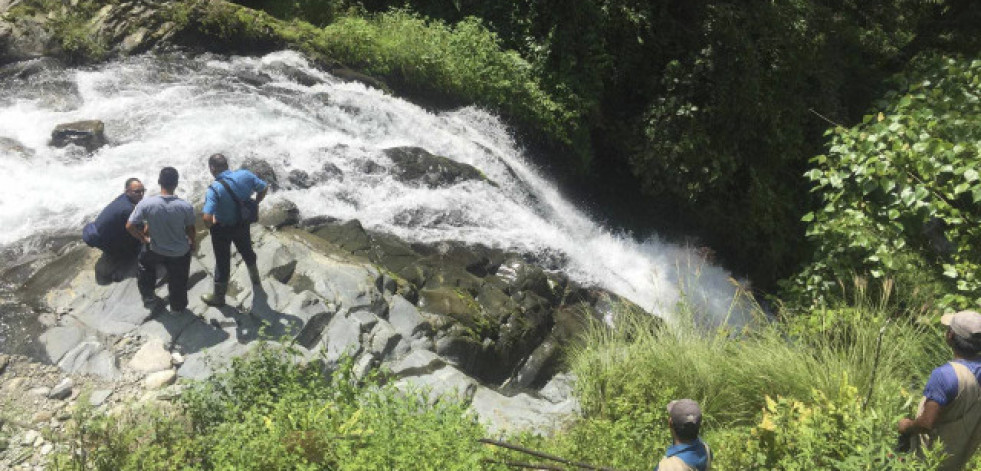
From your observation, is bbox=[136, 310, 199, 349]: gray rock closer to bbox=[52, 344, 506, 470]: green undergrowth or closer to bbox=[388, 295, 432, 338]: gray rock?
bbox=[52, 344, 506, 470]: green undergrowth

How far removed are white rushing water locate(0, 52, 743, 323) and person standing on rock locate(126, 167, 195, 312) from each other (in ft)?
6.70

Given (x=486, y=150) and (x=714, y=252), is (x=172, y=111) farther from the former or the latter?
(x=714, y=252)

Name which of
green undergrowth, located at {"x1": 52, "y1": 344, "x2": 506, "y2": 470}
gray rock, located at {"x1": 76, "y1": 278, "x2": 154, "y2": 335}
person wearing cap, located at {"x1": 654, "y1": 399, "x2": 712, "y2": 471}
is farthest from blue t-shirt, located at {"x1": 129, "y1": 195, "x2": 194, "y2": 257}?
person wearing cap, located at {"x1": 654, "y1": 399, "x2": 712, "y2": 471}

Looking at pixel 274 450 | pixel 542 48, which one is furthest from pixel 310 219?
pixel 542 48

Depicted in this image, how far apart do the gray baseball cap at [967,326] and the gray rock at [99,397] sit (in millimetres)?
5795

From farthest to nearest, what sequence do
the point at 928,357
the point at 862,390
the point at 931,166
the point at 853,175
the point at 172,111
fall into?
the point at 172,111
the point at 853,175
the point at 931,166
the point at 928,357
the point at 862,390

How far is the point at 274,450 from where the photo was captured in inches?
149

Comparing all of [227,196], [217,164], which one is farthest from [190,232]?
[217,164]

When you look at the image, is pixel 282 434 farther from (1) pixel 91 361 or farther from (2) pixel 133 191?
(2) pixel 133 191

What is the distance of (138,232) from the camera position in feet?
19.4

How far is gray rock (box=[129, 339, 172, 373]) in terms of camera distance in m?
5.62

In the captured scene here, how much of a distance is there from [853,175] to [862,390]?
9.45ft

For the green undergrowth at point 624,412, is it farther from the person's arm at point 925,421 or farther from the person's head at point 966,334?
the person's head at point 966,334

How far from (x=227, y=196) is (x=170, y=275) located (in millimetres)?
897
